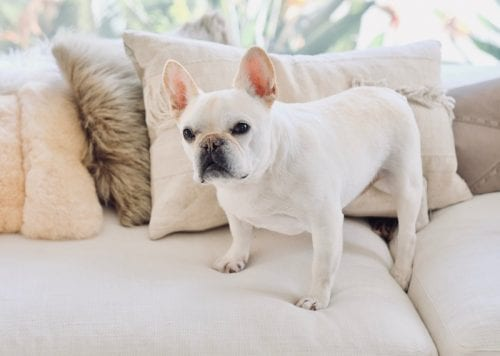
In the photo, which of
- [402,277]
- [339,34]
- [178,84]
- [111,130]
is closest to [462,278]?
[402,277]

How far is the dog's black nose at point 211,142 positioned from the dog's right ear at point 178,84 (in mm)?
128

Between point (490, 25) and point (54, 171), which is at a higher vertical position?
point (490, 25)

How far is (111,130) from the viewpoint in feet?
4.60

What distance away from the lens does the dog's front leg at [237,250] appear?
4.06ft

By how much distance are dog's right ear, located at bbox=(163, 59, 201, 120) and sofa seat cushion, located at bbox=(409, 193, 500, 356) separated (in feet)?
2.07

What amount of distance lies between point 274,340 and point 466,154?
85 centimetres

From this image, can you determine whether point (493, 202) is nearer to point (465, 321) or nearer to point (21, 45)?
point (465, 321)

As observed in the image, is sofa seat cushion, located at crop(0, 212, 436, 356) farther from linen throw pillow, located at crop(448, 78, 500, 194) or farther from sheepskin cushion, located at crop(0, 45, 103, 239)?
linen throw pillow, located at crop(448, 78, 500, 194)

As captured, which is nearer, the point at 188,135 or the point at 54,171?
the point at 188,135

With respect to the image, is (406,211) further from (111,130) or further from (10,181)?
(10,181)

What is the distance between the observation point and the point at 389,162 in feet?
4.25

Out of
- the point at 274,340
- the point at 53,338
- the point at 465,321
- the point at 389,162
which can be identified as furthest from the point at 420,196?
the point at 53,338

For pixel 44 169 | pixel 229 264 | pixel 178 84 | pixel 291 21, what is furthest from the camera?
pixel 291 21

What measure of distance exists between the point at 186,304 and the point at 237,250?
0.23 meters
